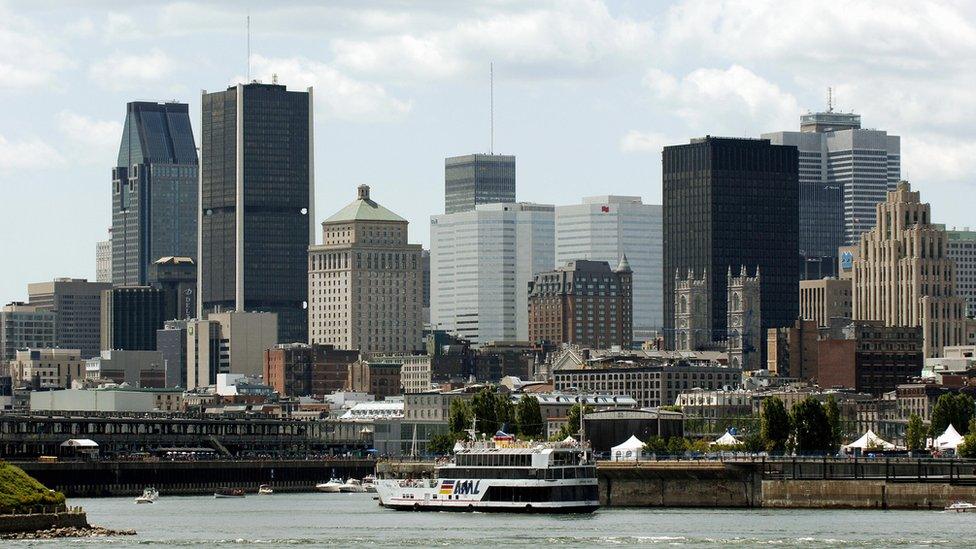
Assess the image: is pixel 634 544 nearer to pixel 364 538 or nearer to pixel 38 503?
pixel 364 538

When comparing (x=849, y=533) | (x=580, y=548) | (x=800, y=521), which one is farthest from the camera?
(x=800, y=521)

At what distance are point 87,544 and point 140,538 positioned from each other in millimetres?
11436

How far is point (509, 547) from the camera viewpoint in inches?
6555

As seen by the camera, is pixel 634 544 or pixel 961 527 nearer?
pixel 634 544

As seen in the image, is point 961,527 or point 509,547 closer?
point 509,547

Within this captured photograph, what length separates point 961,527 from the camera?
595 feet

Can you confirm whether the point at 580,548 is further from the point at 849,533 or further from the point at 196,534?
the point at 196,534

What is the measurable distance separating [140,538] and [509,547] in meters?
28.6

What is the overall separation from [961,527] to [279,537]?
154ft

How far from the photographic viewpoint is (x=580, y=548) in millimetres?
165125

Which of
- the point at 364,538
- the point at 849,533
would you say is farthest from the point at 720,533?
the point at 364,538

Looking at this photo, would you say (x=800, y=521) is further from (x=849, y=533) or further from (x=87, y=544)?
(x=87, y=544)

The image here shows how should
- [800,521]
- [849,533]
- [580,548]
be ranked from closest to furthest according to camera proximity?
[580,548], [849,533], [800,521]

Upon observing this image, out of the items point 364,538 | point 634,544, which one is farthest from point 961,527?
point 364,538
